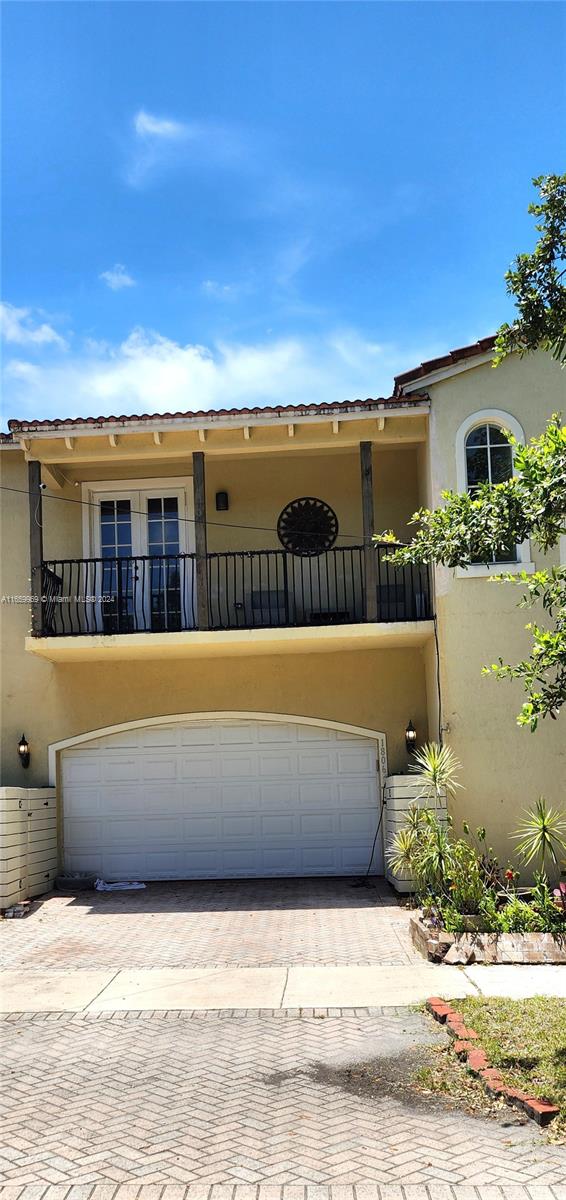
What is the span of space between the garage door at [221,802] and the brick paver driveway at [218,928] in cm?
54

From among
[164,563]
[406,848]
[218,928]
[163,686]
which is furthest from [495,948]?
[164,563]

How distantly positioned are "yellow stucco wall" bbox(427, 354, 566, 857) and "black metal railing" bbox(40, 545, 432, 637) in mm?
1726

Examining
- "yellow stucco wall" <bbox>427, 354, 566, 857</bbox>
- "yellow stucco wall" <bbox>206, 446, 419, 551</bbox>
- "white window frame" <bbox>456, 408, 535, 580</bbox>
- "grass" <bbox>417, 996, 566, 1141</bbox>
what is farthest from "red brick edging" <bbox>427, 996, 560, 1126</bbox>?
"yellow stucco wall" <bbox>206, 446, 419, 551</bbox>

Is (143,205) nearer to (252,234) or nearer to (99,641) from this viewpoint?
(252,234)

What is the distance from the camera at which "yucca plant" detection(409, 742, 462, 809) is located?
37.9 feet

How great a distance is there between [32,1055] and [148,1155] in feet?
7.04

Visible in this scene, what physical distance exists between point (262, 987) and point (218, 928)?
2.58 meters

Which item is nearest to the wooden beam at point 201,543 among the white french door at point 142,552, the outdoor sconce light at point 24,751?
the white french door at point 142,552

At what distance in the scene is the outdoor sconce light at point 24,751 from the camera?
14188 millimetres

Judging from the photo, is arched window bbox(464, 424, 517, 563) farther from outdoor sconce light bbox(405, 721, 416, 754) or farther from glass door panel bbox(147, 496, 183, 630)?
glass door panel bbox(147, 496, 183, 630)

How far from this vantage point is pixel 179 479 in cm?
1490

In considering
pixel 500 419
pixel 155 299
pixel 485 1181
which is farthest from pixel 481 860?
A: pixel 155 299

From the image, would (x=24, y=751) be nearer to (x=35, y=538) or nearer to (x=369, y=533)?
(x=35, y=538)

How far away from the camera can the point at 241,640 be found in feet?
42.6
